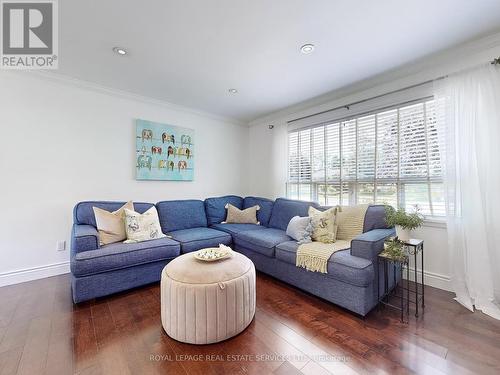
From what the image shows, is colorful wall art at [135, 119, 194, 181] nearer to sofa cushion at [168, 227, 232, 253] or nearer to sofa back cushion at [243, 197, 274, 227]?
sofa cushion at [168, 227, 232, 253]

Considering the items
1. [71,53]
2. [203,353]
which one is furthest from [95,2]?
[203,353]

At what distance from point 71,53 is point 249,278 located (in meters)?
2.85

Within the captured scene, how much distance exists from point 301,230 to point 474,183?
1.70 m

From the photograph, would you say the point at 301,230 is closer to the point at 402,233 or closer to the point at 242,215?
the point at 402,233

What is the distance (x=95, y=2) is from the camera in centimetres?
160

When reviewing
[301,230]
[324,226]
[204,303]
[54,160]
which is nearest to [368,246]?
[324,226]

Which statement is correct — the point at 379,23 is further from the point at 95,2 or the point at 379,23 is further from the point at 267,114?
the point at 267,114

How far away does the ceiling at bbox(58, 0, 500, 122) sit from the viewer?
1655 mm

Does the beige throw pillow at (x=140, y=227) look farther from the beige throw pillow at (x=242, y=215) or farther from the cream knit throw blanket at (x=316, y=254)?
the cream knit throw blanket at (x=316, y=254)

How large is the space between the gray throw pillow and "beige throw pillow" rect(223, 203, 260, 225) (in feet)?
3.62

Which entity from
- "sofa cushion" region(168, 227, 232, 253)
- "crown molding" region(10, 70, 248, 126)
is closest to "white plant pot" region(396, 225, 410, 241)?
"sofa cushion" region(168, 227, 232, 253)

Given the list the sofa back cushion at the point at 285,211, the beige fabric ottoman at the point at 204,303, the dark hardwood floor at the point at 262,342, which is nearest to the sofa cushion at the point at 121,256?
the dark hardwood floor at the point at 262,342

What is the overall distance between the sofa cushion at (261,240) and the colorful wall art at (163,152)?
152 centimetres

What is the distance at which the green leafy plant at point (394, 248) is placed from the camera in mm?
1856
